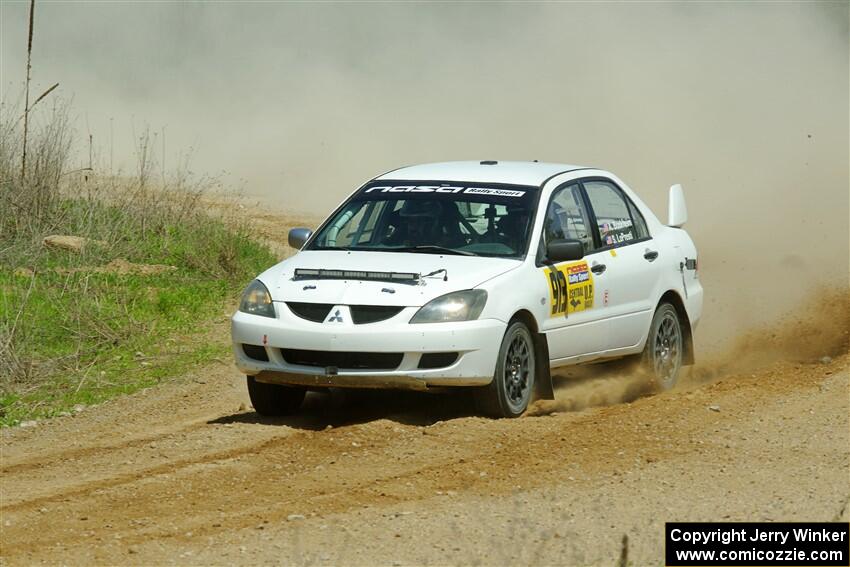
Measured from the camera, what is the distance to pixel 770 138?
28844 mm

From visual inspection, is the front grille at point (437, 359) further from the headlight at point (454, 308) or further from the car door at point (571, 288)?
the car door at point (571, 288)

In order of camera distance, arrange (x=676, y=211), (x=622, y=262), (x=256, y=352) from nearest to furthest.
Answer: (x=256, y=352), (x=622, y=262), (x=676, y=211)

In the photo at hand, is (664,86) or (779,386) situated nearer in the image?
(779,386)

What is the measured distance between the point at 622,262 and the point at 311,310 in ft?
8.11

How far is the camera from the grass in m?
12.1

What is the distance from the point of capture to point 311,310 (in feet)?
31.0

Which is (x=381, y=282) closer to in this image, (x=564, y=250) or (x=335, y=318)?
(x=335, y=318)

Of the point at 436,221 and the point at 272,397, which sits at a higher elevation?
the point at 436,221

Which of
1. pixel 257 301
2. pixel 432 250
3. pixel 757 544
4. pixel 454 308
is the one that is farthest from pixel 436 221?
pixel 757 544

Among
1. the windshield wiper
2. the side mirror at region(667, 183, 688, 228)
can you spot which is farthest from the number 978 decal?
the side mirror at region(667, 183, 688, 228)

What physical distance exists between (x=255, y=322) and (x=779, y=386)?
3.60m

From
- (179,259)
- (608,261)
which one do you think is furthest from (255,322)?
(179,259)

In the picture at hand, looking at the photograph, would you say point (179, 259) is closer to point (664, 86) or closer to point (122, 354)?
point (122, 354)

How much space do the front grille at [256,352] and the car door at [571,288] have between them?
1.71m
